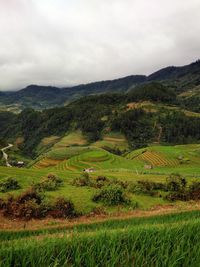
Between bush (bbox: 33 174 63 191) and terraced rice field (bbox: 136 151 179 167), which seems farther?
terraced rice field (bbox: 136 151 179 167)

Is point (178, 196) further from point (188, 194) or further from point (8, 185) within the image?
point (8, 185)

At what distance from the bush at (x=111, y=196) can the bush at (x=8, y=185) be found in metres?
8.10

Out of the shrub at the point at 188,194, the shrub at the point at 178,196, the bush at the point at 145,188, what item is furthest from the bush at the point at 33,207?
the shrub at the point at 188,194

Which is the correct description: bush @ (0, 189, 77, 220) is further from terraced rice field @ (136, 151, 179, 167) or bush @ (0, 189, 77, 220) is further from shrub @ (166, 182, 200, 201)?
terraced rice field @ (136, 151, 179, 167)

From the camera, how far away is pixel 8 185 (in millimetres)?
28906

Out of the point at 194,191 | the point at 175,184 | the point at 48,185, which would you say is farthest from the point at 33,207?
the point at 194,191

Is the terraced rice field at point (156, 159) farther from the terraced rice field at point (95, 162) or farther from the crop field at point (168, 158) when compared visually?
the terraced rice field at point (95, 162)

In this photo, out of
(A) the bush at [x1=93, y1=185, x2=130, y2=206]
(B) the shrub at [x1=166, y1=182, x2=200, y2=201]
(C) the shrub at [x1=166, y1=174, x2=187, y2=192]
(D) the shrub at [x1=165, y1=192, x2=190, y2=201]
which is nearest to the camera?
(A) the bush at [x1=93, y1=185, x2=130, y2=206]

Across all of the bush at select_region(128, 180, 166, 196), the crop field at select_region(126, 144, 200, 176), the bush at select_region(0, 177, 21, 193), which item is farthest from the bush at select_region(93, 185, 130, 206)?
the crop field at select_region(126, 144, 200, 176)

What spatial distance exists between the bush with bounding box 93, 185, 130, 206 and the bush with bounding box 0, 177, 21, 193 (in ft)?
26.6

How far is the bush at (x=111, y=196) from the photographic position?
2614 centimetres

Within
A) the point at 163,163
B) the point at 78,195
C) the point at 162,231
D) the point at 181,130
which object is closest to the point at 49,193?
the point at 78,195

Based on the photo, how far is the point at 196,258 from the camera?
599 centimetres

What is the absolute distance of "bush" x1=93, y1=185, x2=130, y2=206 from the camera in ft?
85.8
